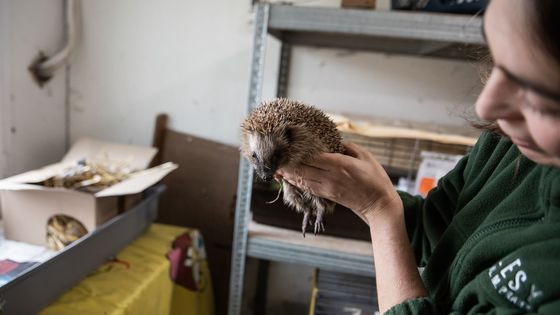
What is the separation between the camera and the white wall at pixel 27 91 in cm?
139

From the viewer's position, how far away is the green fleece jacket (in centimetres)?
44

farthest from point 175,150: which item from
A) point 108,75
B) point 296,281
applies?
point 296,281

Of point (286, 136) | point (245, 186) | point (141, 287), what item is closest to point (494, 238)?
point (286, 136)

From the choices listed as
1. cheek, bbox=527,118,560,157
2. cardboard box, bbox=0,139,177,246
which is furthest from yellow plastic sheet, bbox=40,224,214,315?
cheek, bbox=527,118,560,157

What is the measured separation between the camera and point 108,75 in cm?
179

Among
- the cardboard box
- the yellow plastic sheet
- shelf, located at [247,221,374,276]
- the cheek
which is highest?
the cheek

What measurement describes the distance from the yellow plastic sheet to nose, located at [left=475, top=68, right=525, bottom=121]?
1.03 m

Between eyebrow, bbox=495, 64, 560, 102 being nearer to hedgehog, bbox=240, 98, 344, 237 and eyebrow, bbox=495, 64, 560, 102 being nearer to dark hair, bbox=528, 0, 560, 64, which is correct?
dark hair, bbox=528, 0, 560, 64

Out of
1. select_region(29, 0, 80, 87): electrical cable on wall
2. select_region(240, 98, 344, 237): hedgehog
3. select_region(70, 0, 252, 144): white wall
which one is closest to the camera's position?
select_region(240, 98, 344, 237): hedgehog

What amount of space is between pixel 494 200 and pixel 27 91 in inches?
67.8

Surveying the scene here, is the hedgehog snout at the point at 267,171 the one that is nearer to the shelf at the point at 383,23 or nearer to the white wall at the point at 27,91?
the shelf at the point at 383,23

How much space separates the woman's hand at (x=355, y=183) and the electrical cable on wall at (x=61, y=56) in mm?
1410

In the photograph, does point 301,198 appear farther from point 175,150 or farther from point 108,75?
point 108,75

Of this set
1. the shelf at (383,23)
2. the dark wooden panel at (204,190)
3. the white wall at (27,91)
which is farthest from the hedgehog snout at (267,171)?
the white wall at (27,91)
